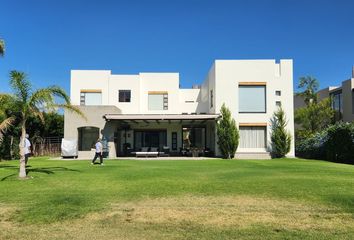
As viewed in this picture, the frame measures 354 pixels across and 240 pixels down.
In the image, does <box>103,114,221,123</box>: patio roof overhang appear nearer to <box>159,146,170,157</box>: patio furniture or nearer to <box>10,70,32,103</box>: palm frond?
<box>159,146,170,157</box>: patio furniture

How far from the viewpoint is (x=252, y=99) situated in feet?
100

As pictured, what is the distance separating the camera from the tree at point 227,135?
1148 inches

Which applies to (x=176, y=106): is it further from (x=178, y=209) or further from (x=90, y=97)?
(x=178, y=209)

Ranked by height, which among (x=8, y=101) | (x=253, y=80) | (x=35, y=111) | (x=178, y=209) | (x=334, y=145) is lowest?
(x=178, y=209)

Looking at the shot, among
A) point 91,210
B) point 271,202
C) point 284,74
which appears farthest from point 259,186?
point 284,74

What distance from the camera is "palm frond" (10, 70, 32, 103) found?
49.5 feet


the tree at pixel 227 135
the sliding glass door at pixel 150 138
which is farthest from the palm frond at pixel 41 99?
the sliding glass door at pixel 150 138

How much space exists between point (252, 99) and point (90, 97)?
15128mm

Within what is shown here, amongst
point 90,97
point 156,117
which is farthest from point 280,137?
point 90,97

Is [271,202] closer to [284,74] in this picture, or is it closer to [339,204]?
[339,204]

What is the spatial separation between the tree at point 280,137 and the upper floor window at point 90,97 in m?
16.2

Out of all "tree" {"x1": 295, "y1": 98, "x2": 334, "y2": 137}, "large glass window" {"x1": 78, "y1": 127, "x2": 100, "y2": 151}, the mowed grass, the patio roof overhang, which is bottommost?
the mowed grass

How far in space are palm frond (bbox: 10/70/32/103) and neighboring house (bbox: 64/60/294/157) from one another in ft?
46.2

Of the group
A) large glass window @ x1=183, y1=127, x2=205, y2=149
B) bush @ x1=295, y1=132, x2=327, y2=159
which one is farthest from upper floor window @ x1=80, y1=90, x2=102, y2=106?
bush @ x1=295, y1=132, x2=327, y2=159
